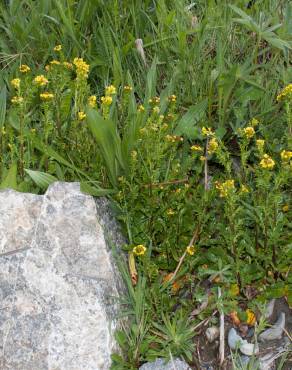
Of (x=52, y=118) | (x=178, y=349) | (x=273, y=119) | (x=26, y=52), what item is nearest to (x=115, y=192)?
(x=52, y=118)

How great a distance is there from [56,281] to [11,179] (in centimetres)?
59

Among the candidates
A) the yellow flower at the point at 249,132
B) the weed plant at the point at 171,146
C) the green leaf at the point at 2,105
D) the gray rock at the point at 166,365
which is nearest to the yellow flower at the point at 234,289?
the weed plant at the point at 171,146

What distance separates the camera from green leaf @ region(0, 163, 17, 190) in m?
2.79

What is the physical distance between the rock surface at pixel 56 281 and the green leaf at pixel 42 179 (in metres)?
0.11

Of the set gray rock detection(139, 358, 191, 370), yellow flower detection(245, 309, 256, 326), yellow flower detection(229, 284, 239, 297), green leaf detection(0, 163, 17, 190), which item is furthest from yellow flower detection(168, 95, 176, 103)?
gray rock detection(139, 358, 191, 370)

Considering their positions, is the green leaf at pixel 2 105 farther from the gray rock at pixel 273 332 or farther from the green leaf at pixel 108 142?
the gray rock at pixel 273 332

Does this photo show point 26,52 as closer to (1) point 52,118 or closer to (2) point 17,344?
(1) point 52,118

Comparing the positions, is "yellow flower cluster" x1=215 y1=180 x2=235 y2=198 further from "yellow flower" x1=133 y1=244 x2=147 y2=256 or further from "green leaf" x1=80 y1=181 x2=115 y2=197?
"green leaf" x1=80 y1=181 x2=115 y2=197

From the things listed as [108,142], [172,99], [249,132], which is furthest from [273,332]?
[172,99]

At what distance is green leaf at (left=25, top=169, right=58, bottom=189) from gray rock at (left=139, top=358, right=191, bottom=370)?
933mm

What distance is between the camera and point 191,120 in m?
3.11

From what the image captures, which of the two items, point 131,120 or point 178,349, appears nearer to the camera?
point 178,349

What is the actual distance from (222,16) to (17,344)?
2.37m

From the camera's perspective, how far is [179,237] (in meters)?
2.74
